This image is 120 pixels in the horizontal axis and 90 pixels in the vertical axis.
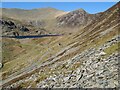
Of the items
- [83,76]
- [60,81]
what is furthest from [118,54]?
[60,81]

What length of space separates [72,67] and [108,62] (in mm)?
7232


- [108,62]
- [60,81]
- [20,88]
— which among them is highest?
[108,62]

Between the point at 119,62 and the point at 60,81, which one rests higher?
the point at 119,62

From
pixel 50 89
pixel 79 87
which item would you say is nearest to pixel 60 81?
pixel 50 89

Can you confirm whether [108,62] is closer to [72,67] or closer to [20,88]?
[72,67]

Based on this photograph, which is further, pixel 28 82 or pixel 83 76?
pixel 28 82

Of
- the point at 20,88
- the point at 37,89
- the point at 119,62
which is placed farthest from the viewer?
the point at 20,88

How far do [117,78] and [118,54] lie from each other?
259 inches

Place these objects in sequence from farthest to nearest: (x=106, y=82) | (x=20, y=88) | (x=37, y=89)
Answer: (x=20, y=88), (x=37, y=89), (x=106, y=82)

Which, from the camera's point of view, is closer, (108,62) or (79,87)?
(79,87)

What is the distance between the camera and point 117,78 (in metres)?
33.6

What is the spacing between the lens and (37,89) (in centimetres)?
4138

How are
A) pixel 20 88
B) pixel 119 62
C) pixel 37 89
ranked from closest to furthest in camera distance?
pixel 119 62
pixel 37 89
pixel 20 88

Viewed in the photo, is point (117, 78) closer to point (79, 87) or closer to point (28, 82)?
point (79, 87)
